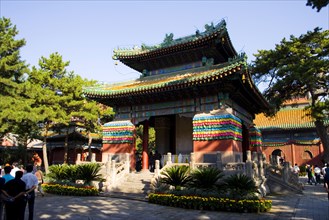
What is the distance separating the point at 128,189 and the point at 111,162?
1.77 m

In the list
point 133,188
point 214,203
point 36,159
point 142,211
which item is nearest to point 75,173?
point 133,188

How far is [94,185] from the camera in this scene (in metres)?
14.8

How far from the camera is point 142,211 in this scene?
1038 centimetres

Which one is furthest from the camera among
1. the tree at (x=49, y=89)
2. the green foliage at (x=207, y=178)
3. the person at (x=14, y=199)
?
the tree at (x=49, y=89)

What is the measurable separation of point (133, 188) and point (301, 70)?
14309 millimetres

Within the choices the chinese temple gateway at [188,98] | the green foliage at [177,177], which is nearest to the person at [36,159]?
the chinese temple gateway at [188,98]

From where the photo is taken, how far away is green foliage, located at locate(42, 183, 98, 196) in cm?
1421

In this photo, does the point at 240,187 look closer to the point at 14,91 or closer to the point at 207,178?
the point at 207,178

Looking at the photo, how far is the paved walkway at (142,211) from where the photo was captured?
9438mm

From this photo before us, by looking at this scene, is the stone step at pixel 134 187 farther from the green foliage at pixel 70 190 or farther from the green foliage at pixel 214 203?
the green foliage at pixel 214 203

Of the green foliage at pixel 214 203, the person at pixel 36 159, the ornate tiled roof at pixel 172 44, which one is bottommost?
the green foliage at pixel 214 203

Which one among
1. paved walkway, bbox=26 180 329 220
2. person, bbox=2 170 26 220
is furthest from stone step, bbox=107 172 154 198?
person, bbox=2 170 26 220

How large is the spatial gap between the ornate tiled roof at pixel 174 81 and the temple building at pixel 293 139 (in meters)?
18.4

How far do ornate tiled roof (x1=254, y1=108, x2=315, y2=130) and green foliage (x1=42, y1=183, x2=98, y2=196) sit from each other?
80.8 feet
